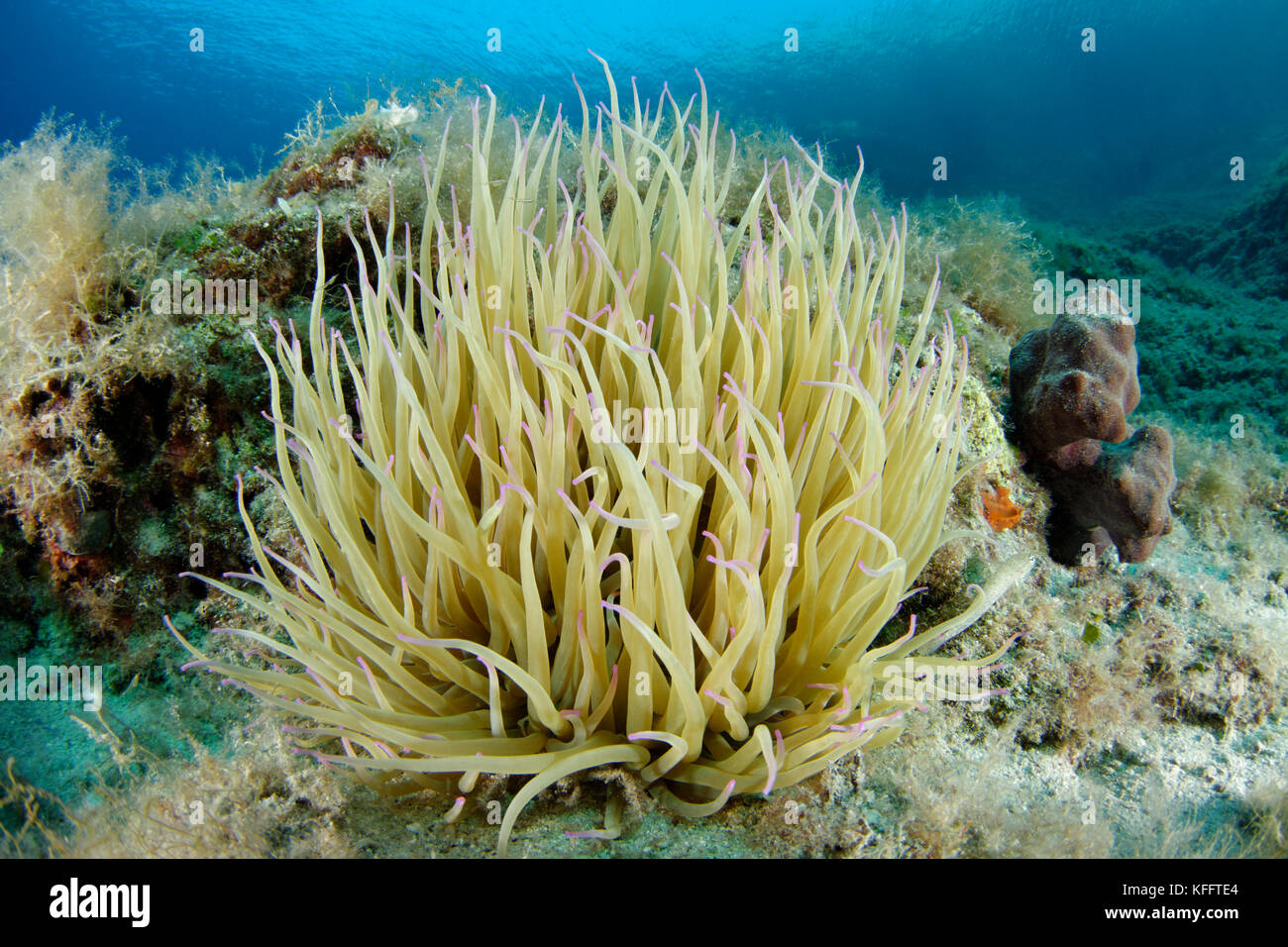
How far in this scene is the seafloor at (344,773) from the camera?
1.64 meters

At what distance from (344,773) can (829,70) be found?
62.6 meters

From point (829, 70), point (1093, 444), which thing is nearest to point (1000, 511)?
point (1093, 444)

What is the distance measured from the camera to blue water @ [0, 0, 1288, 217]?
3959 centimetres

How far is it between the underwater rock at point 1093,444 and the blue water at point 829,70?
30.5 metres

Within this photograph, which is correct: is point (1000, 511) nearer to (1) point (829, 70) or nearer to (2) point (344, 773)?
(2) point (344, 773)

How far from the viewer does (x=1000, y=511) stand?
2723 millimetres

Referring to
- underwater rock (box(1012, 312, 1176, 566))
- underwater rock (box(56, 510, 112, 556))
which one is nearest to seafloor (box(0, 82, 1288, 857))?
underwater rock (box(56, 510, 112, 556))

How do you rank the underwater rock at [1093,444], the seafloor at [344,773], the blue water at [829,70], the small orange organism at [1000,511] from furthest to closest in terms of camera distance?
the blue water at [829,70]
the underwater rock at [1093,444]
the small orange organism at [1000,511]
the seafloor at [344,773]

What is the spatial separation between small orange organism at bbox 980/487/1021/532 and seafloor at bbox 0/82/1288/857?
0.30ft

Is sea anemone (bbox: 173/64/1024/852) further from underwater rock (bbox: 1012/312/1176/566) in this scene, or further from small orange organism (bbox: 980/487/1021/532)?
underwater rock (bbox: 1012/312/1176/566)

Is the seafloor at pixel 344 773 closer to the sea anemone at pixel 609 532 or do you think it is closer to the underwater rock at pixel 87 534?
the underwater rock at pixel 87 534

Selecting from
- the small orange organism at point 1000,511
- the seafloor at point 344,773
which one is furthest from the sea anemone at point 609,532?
the small orange organism at point 1000,511
